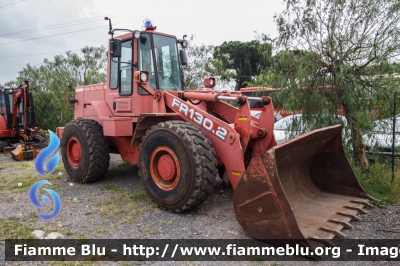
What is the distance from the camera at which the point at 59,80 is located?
16250 millimetres

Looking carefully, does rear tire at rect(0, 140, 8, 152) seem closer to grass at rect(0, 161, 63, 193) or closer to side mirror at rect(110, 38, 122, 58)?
grass at rect(0, 161, 63, 193)

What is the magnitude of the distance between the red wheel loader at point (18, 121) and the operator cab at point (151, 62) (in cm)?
574

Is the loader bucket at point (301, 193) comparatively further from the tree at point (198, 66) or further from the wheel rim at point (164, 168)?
the tree at point (198, 66)

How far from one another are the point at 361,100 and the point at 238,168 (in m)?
3.00

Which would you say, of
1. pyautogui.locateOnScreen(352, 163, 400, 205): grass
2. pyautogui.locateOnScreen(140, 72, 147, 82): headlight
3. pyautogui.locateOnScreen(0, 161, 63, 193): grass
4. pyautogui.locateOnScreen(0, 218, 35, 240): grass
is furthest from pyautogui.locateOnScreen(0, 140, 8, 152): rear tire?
pyautogui.locateOnScreen(352, 163, 400, 205): grass

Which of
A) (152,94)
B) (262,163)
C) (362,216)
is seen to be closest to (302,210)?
(362,216)

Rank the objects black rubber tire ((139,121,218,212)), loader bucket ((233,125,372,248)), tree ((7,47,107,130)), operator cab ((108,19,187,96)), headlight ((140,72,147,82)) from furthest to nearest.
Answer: tree ((7,47,107,130)) → operator cab ((108,19,187,96)) → headlight ((140,72,147,82)) → black rubber tire ((139,121,218,212)) → loader bucket ((233,125,372,248))

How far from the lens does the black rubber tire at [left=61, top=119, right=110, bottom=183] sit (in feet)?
20.4

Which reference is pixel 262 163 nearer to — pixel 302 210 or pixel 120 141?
pixel 302 210

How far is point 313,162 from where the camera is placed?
205 inches

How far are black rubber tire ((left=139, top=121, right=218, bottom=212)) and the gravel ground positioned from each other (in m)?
0.21

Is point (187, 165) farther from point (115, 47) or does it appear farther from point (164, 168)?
point (115, 47)

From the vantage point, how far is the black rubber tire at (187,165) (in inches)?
Answer: 173

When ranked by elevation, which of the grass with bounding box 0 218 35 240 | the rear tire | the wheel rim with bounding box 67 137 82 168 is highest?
the wheel rim with bounding box 67 137 82 168
